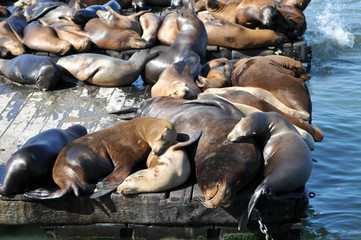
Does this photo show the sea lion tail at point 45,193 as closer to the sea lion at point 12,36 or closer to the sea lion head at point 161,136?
the sea lion head at point 161,136

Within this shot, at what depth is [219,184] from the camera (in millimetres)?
4465

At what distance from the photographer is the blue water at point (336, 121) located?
5879 millimetres

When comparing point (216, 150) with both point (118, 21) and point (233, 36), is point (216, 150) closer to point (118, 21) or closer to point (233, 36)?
point (233, 36)

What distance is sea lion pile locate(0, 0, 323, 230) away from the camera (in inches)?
187

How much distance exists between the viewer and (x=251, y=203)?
176 inches

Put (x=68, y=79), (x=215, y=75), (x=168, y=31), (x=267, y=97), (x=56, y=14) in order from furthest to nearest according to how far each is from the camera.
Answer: (x=56, y=14) → (x=168, y=31) → (x=68, y=79) → (x=215, y=75) → (x=267, y=97)

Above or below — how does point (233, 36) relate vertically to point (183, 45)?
below

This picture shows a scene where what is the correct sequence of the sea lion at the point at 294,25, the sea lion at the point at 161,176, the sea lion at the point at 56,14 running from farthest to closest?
the sea lion at the point at 56,14, the sea lion at the point at 294,25, the sea lion at the point at 161,176

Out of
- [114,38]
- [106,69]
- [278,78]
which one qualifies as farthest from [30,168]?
[114,38]

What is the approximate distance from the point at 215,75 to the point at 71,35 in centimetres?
255

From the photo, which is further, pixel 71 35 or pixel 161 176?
pixel 71 35

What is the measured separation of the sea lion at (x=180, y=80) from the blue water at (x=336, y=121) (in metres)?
1.73

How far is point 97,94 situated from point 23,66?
3.66 feet

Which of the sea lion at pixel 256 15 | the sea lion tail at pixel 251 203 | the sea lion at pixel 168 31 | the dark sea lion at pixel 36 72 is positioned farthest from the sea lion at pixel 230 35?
the sea lion tail at pixel 251 203
